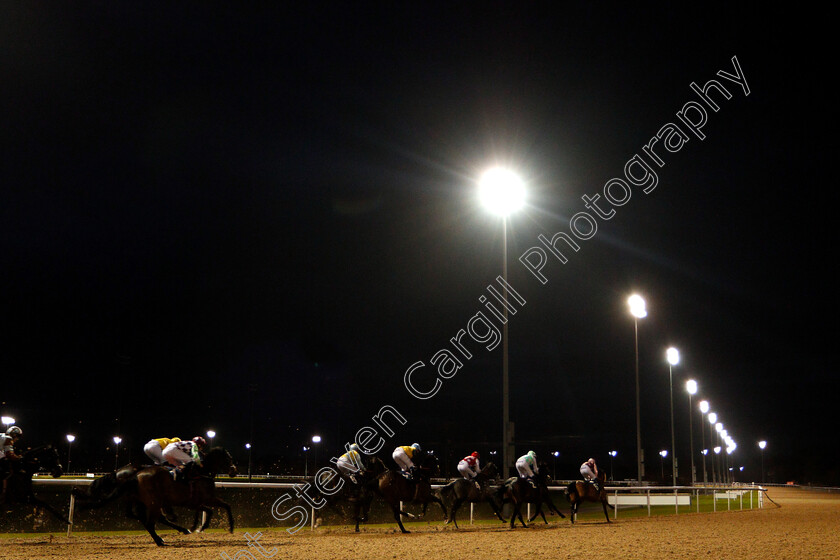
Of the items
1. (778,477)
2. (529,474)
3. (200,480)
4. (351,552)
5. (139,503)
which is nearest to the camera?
(351,552)

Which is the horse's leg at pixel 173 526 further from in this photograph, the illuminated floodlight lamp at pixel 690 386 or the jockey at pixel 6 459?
the illuminated floodlight lamp at pixel 690 386

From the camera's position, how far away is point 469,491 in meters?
15.1

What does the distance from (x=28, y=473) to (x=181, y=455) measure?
2251 mm

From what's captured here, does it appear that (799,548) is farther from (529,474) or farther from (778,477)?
(778,477)

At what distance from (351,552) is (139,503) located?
128 inches

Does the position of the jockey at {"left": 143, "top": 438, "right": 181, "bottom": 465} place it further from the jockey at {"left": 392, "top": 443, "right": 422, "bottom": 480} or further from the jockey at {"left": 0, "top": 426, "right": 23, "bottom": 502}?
the jockey at {"left": 392, "top": 443, "right": 422, "bottom": 480}

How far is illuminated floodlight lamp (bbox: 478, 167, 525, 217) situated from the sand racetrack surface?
23.6ft

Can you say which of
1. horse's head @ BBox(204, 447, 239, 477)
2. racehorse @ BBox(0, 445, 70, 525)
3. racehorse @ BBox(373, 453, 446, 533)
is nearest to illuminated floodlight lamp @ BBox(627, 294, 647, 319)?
racehorse @ BBox(373, 453, 446, 533)

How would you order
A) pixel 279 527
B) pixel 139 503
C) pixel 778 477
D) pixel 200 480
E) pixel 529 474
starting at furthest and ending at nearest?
pixel 778 477
pixel 529 474
pixel 279 527
pixel 200 480
pixel 139 503

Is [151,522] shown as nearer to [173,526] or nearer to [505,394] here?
[173,526]

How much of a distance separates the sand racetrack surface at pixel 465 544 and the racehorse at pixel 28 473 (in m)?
0.58

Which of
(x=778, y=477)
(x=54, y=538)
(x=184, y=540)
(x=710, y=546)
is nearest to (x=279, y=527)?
(x=184, y=540)

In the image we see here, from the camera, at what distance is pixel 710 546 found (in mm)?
11477

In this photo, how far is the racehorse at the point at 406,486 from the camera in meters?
13.3
